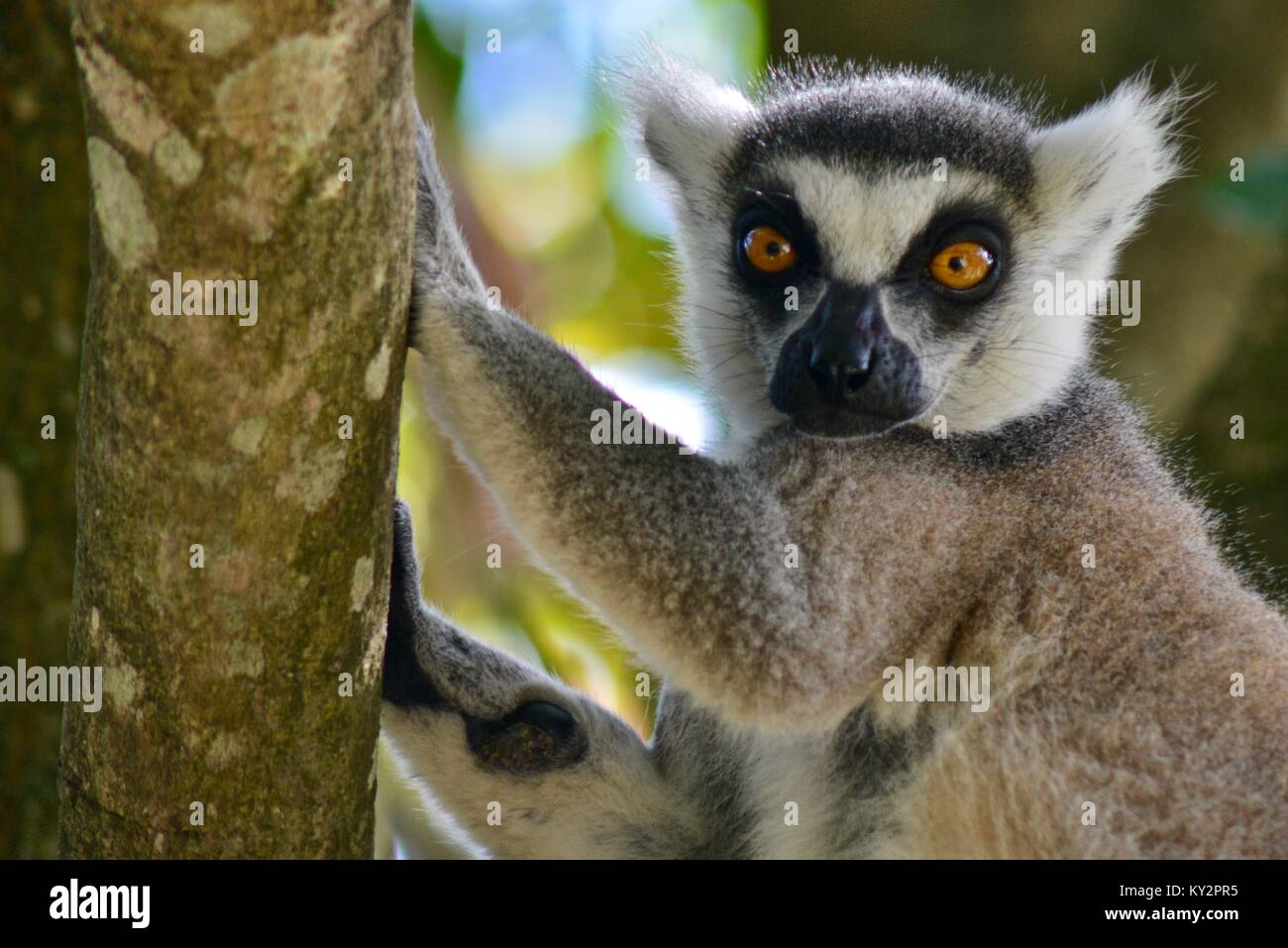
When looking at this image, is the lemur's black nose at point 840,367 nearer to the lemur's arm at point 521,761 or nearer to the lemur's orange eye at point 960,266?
the lemur's orange eye at point 960,266

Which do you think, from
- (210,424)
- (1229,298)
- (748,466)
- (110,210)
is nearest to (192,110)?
(110,210)

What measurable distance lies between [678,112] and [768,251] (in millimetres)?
926

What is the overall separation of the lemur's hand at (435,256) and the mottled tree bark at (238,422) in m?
0.67

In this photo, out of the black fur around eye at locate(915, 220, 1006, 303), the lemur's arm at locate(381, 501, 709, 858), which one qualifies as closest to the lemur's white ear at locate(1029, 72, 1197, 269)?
the black fur around eye at locate(915, 220, 1006, 303)

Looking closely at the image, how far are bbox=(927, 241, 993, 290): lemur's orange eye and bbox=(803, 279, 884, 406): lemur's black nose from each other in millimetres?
346

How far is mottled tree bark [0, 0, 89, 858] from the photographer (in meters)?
4.78

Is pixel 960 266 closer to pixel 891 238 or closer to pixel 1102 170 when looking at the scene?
pixel 891 238

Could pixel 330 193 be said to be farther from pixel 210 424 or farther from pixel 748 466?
pixel 748 466

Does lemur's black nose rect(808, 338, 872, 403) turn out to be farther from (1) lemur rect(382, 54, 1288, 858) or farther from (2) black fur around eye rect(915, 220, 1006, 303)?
(2) black fur around eye rect(915, 220, 1006, 303)

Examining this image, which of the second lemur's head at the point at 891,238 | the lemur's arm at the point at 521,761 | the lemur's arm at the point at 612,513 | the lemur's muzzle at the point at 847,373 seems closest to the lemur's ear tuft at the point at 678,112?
the second lemur's head at the point at 891,238

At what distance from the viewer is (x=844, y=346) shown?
13.0 ft

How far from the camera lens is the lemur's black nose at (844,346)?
13.0 feet

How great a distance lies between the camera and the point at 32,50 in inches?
205

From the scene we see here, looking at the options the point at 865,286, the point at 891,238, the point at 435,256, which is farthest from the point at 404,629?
the point at 891,238
